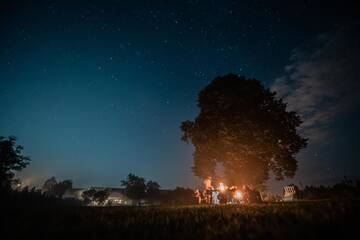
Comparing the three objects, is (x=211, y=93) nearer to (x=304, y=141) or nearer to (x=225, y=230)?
(x=304, y=141)

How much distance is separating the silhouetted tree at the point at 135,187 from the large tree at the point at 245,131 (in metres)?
46.4

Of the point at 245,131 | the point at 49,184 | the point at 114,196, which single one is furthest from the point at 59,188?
the point at 245,131

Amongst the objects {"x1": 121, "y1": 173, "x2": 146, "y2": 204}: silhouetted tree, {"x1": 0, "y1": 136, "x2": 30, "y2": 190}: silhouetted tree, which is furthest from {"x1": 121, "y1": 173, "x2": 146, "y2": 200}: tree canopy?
{"x1": 0, "y1": 136, "x2": 30, "y2": 190}: silhouetted tree

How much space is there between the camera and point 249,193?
2583 cm

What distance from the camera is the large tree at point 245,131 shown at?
2450 centimetres

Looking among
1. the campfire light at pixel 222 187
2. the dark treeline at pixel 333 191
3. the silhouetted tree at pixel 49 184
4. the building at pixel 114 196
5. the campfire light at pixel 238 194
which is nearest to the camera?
the dark treeline at pixel 333 191

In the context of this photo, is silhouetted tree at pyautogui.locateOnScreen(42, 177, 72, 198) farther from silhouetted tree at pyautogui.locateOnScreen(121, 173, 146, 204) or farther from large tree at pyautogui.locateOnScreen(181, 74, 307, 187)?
large tree at pyautogui.locateOnScreen(181, 74, 307, 187)

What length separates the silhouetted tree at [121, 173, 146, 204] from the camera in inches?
2744

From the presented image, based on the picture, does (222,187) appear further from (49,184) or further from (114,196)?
(49,184)

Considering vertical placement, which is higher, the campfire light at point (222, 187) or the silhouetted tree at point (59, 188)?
the silhouetted tree at point (59, 188)

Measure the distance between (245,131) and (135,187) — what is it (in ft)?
183

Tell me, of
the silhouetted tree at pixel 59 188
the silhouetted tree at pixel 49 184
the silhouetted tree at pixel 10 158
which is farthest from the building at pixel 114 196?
the silhouetted tree at pixel 10 158

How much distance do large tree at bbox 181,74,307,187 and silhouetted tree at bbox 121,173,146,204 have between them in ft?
152

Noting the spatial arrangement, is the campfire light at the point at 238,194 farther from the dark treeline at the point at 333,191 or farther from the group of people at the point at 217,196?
the dark treeline at the point at 333,191
